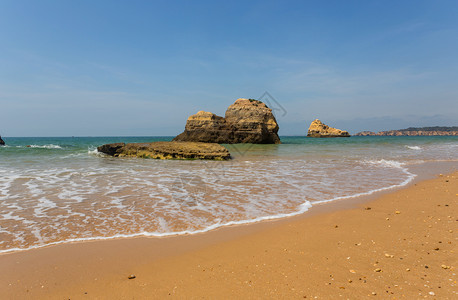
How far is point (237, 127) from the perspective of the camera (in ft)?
135

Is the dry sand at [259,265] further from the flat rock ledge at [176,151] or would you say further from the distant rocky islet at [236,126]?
the distant rocky islet at [236,126]

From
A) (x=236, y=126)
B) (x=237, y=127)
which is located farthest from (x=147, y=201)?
(x=236, y=126)

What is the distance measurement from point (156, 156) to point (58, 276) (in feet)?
47.8

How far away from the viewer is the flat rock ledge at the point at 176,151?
1641cm

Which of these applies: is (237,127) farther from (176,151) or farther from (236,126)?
(176,151)

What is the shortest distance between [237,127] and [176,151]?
82.6 feet

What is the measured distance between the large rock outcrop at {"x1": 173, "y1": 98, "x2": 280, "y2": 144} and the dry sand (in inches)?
1423

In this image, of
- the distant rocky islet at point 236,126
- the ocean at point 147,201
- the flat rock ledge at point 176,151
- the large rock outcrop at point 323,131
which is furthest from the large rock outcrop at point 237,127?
the large rock outcrop at point 323,131

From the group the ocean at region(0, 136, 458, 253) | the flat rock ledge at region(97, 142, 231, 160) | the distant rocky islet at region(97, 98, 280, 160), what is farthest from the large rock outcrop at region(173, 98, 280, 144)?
the ocean at region(0, 136, 458, 253)

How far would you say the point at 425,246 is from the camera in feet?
11.0

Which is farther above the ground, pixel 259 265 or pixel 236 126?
pixel 236 126

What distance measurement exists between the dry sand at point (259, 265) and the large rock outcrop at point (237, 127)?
36141 millimetres

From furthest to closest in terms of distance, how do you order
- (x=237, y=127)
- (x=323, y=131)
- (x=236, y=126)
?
(x=323, y=131) < (x=236, y=126) < (x=237, y=127)

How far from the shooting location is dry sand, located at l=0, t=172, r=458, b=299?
2422 millimetres
